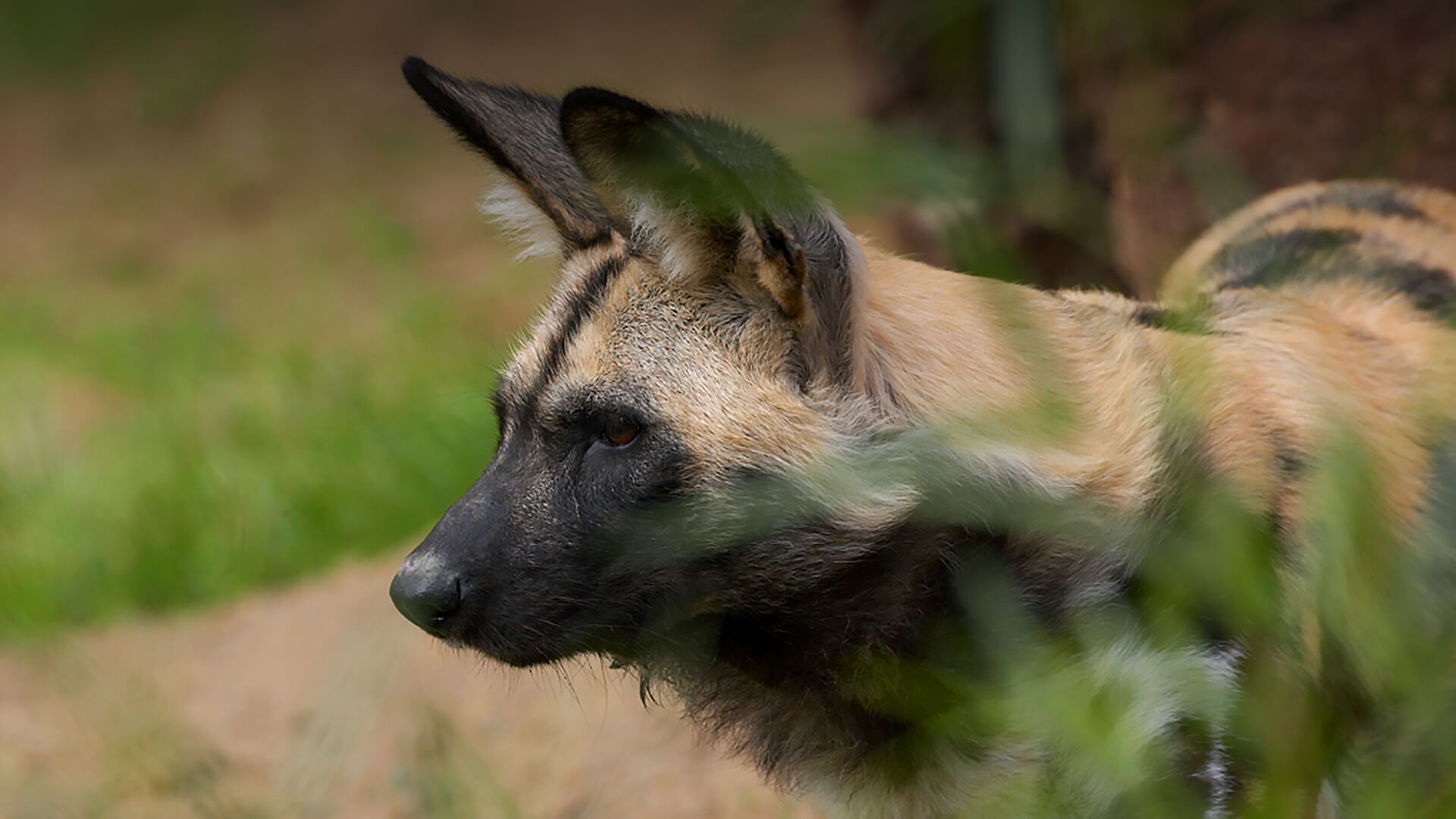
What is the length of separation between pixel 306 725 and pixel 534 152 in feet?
3.48

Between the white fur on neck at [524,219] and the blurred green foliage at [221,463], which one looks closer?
the white fur on neck at [524,219]

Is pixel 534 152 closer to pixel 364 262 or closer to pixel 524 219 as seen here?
pixel 524 219

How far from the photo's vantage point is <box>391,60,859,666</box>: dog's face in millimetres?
1942

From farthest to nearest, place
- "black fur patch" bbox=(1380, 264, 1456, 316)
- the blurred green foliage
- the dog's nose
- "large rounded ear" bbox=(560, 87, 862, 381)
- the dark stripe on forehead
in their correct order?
Answer: the blurred green foliage < "black fur patch" bbox=(1380, 264, 1456, 316) < the dark stripe on forehead < the dog's nose < "large rounded ear" bbox=(560, 87, 862, 381)

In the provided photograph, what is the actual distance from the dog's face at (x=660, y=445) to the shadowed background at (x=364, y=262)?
0.52 ft

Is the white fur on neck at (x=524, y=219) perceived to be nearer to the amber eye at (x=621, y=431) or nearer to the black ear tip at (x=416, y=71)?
the black ear tip at (x=416, y=71)

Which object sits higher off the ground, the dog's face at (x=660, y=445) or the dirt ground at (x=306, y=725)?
the dog's face at (x=660, y=445)

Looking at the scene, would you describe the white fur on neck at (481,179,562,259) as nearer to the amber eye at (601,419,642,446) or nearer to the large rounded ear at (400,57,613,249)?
the large rounded ear at (400,57,613,249)

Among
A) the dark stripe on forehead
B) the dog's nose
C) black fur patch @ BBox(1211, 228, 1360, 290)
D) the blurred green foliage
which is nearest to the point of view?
the dog's nose

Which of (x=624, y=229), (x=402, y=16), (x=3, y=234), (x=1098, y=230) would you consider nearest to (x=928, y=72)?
(x=1098, y=230)

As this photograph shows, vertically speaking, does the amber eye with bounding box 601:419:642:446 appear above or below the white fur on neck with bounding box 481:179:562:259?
below

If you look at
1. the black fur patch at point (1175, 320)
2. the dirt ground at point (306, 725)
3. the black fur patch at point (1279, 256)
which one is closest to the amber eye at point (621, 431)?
the dirt ground at point (306, 725)

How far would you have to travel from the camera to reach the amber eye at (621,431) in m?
1.99

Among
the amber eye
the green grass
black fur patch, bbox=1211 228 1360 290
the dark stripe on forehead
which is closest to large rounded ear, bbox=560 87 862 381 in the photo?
the dark stripe on forehead
